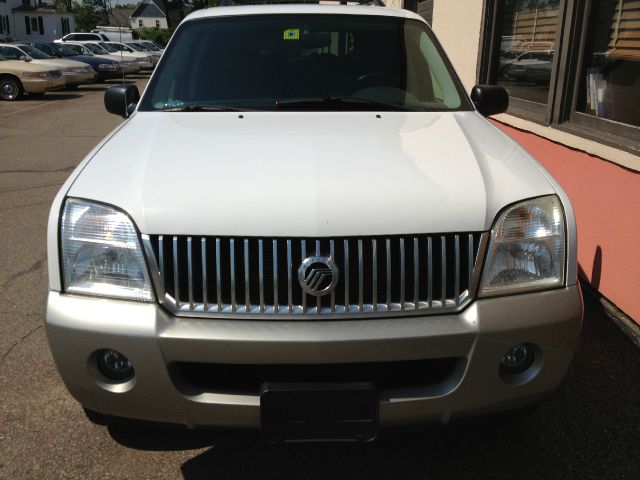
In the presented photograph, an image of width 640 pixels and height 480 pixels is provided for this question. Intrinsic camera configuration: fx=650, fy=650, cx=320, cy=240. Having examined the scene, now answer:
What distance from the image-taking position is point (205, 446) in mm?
2693

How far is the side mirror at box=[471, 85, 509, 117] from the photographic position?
11.8 feet

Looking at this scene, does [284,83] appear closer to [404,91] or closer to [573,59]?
[404,91]

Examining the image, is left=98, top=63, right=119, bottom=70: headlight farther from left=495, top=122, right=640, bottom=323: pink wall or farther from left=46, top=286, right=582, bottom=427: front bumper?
left=46, top=286, right=582, bottom=427: front bumper

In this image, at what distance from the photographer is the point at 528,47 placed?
6438 mm

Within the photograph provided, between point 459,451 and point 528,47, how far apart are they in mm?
4915

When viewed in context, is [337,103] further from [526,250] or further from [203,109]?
[526,250]

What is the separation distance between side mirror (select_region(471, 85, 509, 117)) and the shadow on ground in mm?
1613

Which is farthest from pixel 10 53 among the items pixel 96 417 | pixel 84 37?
pixel 96 417

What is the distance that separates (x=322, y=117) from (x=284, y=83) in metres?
0.47

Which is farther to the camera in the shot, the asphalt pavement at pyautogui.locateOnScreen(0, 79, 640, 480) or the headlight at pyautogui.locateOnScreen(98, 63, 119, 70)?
the headlight at pyautogui.locateOnScreen(98, 63, 119, 70)

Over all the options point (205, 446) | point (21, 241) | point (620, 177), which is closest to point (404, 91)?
point (620, 177)

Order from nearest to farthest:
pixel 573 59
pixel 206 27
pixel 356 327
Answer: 1. pixel 356 327
2. pixel 206 27
3. pixel 573 59

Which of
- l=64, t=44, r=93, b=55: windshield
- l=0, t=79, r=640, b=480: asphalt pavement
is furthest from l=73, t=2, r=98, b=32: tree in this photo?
l=0, t=79, r=640, b=480: asphalt pavement

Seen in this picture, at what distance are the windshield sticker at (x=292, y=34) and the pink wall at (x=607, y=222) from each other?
2121 millimetres
